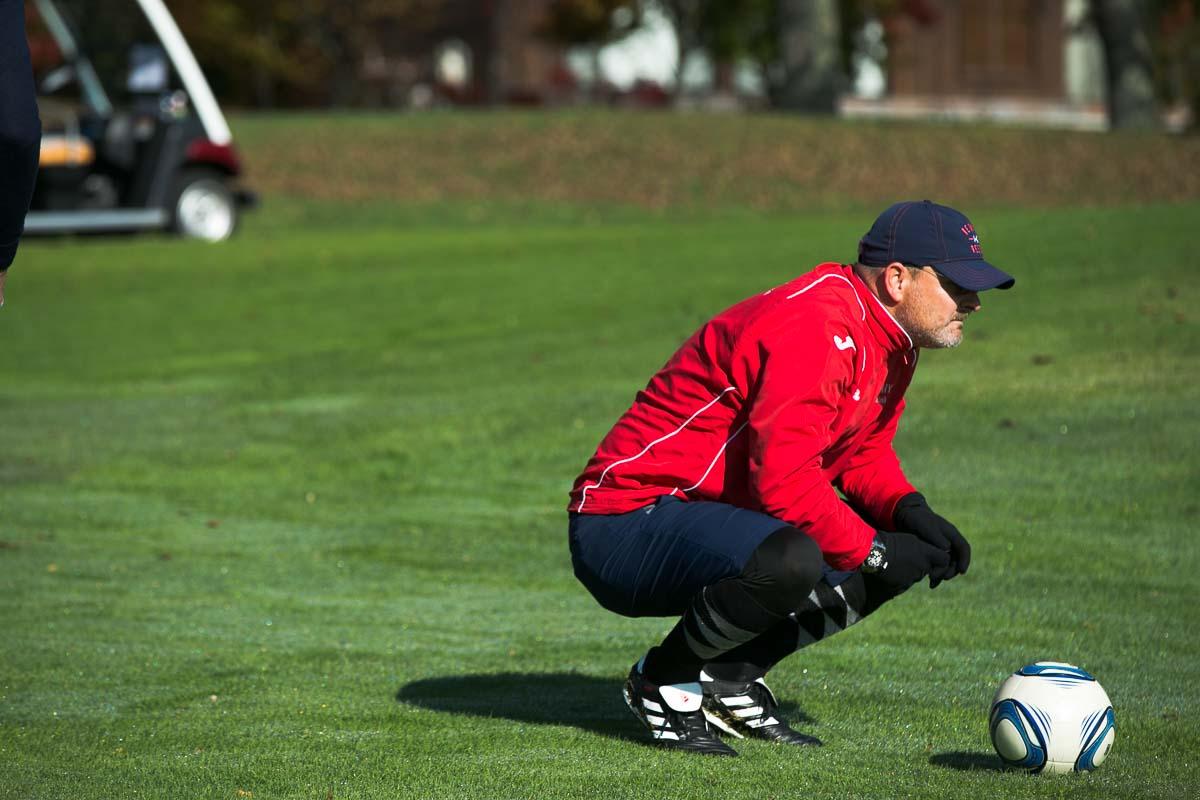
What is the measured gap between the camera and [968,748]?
530cm

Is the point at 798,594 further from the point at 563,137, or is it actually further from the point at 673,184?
the point at 563,137

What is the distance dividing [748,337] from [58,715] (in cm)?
262

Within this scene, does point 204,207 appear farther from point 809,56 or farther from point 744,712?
point 744,712

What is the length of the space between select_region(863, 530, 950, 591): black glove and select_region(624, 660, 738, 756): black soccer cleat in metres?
0.65

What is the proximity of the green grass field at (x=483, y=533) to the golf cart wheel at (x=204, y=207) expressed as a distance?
378 centimetres

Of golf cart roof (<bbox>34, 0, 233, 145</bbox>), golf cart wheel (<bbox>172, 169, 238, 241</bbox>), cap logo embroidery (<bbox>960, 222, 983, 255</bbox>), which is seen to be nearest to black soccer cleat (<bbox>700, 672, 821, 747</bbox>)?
cap logo embroidery (<bbox>960, 222, 983, 255</bbox>)

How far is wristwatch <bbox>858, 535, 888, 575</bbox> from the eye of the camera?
4.86 metres

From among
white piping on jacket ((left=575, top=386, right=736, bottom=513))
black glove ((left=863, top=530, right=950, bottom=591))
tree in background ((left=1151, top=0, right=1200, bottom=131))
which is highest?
white piping on jacket ((left=575, top=386, right=736, bottom=513))

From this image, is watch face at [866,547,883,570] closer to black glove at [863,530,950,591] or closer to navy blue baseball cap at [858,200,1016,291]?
black glove at [863,530,950,591]

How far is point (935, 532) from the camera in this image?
16.6ft

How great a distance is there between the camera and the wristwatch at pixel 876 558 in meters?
4.86

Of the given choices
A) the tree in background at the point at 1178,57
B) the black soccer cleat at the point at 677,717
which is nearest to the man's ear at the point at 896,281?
the black soccer cleat at the point at 677,717

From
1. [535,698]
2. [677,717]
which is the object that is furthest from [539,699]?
[677,717]

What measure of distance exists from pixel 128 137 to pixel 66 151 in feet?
2.61
